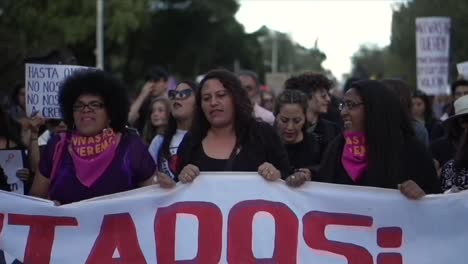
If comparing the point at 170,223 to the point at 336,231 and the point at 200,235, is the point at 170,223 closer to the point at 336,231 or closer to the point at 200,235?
the point at 200,235

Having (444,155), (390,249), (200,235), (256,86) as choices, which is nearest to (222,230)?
(200,235)

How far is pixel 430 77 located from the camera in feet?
45.1

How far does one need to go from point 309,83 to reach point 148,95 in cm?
258

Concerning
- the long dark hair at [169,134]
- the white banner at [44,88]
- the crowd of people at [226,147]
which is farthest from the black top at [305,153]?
the white banner at [44,88]

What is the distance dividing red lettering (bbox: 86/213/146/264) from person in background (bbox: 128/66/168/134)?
14.5 ft

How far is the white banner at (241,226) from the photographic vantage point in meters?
4.91

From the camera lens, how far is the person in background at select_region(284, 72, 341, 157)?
6961 mm

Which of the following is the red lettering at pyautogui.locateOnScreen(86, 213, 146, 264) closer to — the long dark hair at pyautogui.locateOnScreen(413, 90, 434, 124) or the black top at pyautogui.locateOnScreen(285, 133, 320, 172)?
the black top at pyautogui.locateOnScreen(285, 133, 320, 172)

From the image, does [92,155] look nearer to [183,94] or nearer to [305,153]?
[305,153]

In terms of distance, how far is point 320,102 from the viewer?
24.4 ft

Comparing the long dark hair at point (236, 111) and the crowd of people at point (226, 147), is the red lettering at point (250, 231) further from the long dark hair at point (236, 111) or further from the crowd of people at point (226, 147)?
the long dark hair at point (236, 111)

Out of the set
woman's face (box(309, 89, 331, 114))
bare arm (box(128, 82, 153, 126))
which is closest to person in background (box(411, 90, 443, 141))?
woman's face (box(309, 89, 331, 114))

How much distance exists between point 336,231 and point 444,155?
175cm

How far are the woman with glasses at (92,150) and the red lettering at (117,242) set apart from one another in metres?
0.18
